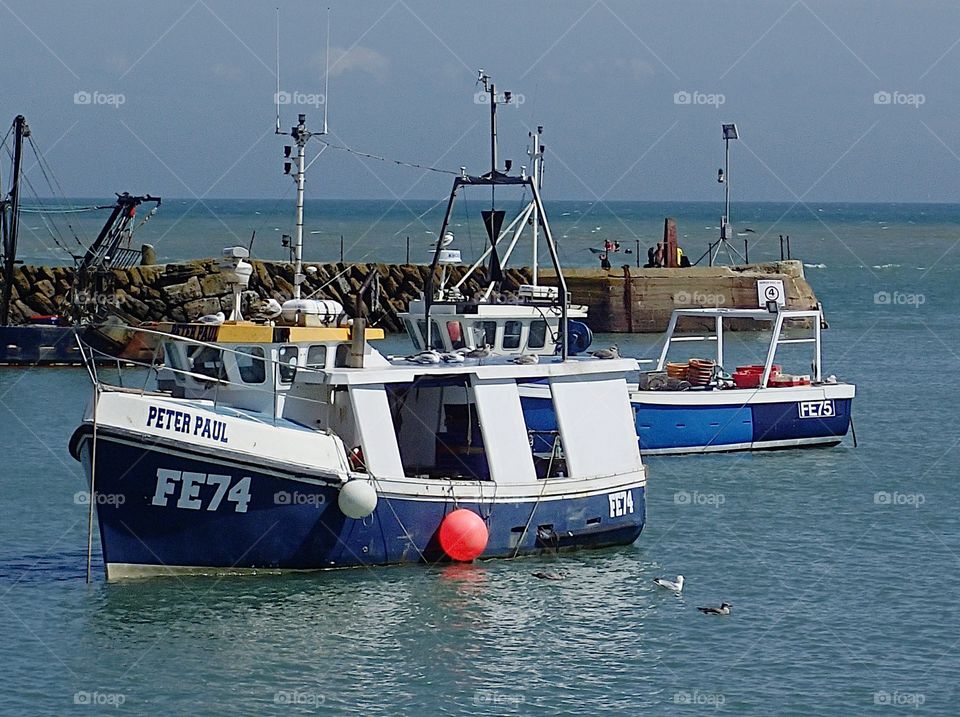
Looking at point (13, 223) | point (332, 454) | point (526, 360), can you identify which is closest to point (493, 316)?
point (526, 360)

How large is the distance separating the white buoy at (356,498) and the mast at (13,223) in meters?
33.9

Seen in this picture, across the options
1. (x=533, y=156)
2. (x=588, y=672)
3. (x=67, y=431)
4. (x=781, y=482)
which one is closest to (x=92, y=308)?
(x=67, y=431)

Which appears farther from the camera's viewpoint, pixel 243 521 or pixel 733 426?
pixel 733 426

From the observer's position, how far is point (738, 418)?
3488 centimetres

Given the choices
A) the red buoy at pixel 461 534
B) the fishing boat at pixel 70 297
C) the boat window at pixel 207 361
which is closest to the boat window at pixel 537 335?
the red buoy at pixel 461 534

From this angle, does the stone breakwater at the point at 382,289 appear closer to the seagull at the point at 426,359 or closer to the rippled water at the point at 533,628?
the rippled water at the point at 533,628

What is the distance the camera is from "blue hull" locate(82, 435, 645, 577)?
19.6 meters

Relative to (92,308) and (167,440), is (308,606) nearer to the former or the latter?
(167,440)

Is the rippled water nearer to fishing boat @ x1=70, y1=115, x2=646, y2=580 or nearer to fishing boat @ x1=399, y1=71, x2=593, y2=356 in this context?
fishing boat @ x1=70, y1=115, x2=646, y2=580

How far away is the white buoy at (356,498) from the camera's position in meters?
20.2

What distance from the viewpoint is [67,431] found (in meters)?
36.2

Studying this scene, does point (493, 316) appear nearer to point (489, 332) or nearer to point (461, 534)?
point (489, 332)

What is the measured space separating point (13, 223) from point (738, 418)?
26703mm

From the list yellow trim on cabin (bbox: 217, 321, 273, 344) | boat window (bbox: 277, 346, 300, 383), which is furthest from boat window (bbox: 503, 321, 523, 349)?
yellow trim on cabin (bbox: 217, 321, 273, 344)
